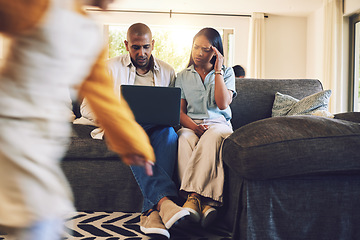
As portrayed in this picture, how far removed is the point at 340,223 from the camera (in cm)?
144

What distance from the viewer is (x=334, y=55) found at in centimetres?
633

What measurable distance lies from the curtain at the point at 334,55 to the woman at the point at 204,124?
4576mm

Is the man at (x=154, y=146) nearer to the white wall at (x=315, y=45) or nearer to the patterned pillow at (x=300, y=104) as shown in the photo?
the patterned pillow at (x=300, y=104)

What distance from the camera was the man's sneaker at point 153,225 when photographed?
1578 millimetres

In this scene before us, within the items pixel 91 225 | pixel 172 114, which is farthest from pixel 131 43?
pixel 91 225

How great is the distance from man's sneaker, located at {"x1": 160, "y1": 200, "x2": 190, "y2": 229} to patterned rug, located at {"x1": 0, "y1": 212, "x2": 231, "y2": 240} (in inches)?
4.9

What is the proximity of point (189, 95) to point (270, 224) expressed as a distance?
100 centimetres

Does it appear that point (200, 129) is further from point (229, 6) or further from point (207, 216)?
point (229, 6)

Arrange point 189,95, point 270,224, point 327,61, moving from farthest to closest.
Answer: point 327,61 < point 189,95 < point 270,224

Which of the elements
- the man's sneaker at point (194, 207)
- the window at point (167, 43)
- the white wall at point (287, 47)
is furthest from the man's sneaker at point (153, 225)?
the white wall at point (287, 47)

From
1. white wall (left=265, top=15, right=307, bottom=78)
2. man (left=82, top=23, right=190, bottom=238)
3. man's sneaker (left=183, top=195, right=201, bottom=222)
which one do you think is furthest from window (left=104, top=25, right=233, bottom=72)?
man's sneaker (left=183, top=195, right=201, bottom=222)

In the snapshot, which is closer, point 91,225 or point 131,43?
point 91,225

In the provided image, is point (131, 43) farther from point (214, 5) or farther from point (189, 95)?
point (214, 5)

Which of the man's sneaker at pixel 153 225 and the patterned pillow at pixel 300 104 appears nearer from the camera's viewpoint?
the man's sneaker at pixel 153 225
